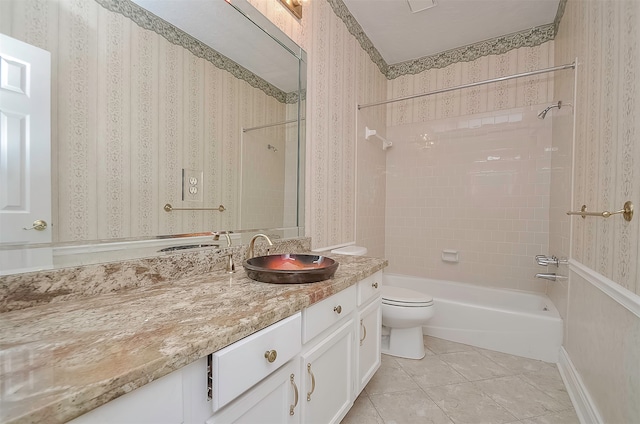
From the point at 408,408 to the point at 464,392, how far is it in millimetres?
382

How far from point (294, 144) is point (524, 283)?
2366 millimetres

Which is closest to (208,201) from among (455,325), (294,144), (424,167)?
(294,144)

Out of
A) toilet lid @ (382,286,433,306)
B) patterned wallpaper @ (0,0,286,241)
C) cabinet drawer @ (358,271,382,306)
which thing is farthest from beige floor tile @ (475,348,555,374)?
patterned wallpaper @ (0,0,286,241)

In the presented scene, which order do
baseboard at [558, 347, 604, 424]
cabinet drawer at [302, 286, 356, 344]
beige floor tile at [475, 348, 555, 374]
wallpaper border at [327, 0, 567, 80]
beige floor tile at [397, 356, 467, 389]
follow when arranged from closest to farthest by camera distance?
cabinet drawer at [302, 286, 356, 344] < baseboard at [558, 347, 604, 424] < beige floor tile at [397, 356, 467, 389] < beige floor tile at [475, 348, 555, 374] < wallpaper border at [327, 0, 567, 80]

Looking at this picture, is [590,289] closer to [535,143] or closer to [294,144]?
[535,143]

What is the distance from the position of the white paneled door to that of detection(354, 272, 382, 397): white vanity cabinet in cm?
118

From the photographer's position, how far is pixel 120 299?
86 cm

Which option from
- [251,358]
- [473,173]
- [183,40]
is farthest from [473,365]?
[183,40]

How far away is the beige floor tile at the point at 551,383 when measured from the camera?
1626mm

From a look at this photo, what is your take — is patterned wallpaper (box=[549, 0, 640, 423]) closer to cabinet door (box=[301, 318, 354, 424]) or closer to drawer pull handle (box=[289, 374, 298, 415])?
cabinet door (box=[301, 318, 354, 424])

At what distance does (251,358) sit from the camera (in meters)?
0.73

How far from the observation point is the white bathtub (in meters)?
2.01

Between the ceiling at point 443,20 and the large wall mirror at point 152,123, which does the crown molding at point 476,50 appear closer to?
the ceiling at point 443,20

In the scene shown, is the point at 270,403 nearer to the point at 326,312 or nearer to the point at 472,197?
the point at 326,312
